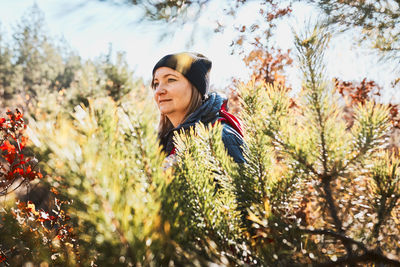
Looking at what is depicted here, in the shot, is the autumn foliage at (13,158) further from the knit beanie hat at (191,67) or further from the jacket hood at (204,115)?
the knit beanie hat at (191,67)

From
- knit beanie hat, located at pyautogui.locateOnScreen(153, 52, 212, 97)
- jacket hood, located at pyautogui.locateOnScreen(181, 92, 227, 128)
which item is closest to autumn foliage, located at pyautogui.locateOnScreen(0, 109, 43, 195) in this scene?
jacket hood, located at pyautogui.locateOnScreen(181, 92, 227, 128)

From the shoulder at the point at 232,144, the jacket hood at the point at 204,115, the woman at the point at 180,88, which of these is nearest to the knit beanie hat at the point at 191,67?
the woman at the point at 180,88

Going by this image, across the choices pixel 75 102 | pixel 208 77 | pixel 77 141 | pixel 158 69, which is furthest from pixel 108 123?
pixel 75 102

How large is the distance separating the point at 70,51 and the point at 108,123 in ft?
137

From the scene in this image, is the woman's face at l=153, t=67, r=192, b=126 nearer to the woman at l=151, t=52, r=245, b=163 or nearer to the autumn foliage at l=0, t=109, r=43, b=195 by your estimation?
the woman at l=151, t=52, r=245, b=163

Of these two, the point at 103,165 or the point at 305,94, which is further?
the point at 305,94

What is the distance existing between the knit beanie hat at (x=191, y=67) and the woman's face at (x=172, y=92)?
45mm

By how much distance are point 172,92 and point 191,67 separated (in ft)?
0.96

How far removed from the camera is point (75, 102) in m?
10.2

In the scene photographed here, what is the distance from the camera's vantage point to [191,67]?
7.39 ft

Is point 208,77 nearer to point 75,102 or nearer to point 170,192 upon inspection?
point 170,192

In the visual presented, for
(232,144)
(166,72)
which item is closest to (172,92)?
(166,72)

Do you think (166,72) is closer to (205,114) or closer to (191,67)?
(191,67)

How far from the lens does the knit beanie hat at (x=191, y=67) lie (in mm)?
2211
